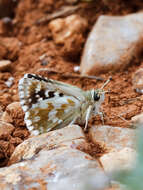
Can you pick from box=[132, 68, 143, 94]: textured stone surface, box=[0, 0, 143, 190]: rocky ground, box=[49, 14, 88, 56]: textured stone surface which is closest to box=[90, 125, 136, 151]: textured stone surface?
box=[0, 0, 143, 190]: rocky ground

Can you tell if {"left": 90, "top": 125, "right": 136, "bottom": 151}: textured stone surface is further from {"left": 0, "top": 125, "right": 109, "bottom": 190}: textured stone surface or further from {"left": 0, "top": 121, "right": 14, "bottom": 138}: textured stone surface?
{"left": 0, "top": 121, "right": 14, "bottom": 138}: textured stone surface

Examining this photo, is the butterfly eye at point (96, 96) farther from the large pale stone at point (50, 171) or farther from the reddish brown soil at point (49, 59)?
the large pale stone at point (50, 171)

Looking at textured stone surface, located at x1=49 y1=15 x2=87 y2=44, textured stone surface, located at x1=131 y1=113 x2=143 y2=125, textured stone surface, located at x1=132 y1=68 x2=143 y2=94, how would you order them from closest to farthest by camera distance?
textured stone surface, located at x1=131 y1=113 x2=143 y2=125, textured stone surface, located at x1=132 y1=68 x2=143 y2=94, textured stone surface, located at x1=49 y1=15 x2=87 y2=44

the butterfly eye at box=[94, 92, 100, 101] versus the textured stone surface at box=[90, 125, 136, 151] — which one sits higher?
the butterfly eye at box=[94, 92, 100, 101]

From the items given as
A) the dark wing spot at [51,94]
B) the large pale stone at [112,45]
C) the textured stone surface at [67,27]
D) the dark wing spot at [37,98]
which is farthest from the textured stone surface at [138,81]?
the textured stone surface at [67,27]

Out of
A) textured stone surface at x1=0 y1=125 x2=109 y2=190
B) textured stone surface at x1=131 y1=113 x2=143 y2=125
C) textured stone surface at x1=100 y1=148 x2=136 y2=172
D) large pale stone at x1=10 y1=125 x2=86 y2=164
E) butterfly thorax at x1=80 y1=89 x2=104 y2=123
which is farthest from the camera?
butterfly thorax at x1=80 y1=89 x2=104 y2=123

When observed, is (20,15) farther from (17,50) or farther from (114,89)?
(114,89)

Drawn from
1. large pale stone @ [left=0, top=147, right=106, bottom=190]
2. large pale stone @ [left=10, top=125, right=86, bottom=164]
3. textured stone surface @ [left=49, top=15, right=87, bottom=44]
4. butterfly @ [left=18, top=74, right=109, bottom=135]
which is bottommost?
large pale stone @ [left=0, top=147, right=106, bottom=190]

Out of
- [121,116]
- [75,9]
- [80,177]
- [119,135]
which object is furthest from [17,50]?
[80,177]

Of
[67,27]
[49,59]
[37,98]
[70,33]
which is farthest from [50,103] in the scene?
[67,27]
